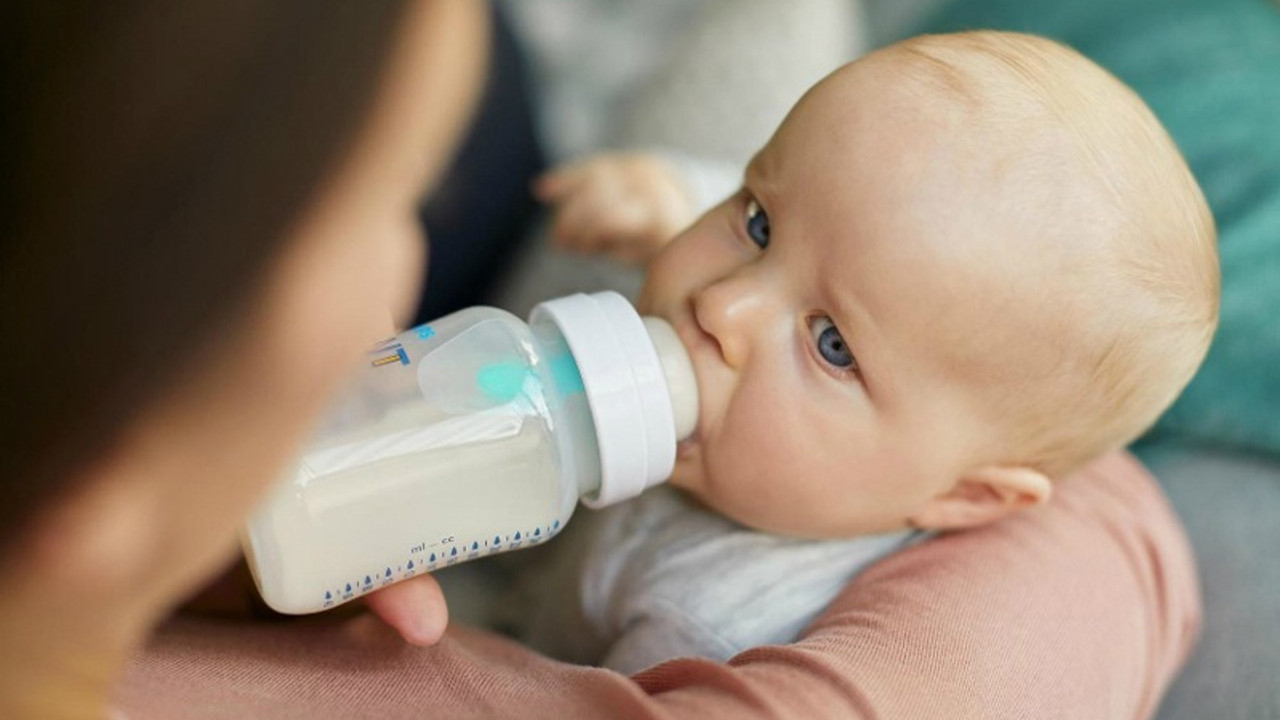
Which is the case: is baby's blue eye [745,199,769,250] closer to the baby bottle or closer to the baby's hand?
the baby bottle

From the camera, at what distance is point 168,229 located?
0.26m

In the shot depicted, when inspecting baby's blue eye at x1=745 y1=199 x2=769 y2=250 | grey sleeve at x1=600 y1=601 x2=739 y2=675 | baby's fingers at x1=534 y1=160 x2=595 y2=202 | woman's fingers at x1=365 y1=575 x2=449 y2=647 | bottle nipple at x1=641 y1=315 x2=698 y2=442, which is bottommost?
grey sleeve at x1=600 y1=601 x2=739 y2=675

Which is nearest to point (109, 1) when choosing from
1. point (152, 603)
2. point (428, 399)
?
point (152, 603)

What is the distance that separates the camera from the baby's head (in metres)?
0.68

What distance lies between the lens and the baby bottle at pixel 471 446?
1.87 feet

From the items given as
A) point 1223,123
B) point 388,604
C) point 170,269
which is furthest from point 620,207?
point 170,269

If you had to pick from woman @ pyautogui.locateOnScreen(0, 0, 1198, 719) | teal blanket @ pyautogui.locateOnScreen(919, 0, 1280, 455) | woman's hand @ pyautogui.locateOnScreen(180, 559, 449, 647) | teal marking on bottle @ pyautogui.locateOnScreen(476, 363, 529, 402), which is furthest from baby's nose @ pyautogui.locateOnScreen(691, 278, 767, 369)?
teal blanket @ pyautogui.locateOnScreen(919, 0, 1280, 455)

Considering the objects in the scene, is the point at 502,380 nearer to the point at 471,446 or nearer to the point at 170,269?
the point at 471,446

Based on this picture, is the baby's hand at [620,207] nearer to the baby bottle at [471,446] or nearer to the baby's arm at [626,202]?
the baby's arm at [626,202]

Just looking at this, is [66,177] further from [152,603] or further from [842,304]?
[842,304]

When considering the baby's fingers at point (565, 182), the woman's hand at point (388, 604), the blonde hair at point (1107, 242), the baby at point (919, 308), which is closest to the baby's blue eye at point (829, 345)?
the baby at point (919, 308)

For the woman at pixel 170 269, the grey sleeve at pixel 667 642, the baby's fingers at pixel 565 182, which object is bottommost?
the grey sleeve at pixel 667 642

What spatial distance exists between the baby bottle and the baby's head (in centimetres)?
7

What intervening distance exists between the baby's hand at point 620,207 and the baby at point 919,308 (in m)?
0.24
